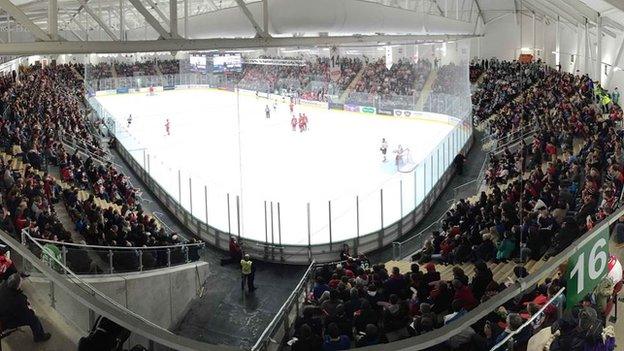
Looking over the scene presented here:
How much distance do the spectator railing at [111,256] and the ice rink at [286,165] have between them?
340 cm

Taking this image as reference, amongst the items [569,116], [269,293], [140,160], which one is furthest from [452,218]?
[140,160]

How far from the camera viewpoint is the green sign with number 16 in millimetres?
3715

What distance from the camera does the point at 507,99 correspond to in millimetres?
27438

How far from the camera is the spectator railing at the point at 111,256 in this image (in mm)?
7582

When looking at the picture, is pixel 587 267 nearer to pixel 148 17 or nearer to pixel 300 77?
pixel 148 17

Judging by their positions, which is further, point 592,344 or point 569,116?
point 569,116

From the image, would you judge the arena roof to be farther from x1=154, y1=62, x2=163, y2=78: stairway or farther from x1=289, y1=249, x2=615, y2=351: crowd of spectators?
x1=154, y1=62, x2=163, y2=78: stairway

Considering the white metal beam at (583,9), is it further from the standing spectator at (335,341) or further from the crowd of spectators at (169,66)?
the crowd of spectators at (169,66)

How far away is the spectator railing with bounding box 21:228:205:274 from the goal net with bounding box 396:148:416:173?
7910 mm

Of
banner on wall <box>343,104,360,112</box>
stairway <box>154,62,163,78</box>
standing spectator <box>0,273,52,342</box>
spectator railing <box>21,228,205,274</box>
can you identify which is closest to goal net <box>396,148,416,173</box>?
banner on wall <box>343,104,360,112</box>

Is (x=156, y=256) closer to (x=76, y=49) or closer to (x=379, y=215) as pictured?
(x=76, y=49)

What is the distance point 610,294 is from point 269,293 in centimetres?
785

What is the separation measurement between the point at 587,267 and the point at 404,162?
1534 cm

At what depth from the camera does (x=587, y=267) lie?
3.79 m
